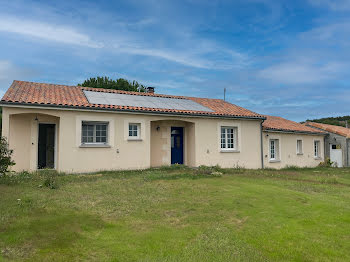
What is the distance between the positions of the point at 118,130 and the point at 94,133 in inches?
46.6

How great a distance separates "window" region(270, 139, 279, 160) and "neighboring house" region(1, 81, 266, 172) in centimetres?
218

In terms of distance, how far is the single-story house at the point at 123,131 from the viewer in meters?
11.4

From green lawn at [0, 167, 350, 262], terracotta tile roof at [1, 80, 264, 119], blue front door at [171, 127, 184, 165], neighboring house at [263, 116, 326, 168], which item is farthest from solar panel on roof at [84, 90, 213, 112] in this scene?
green lawn at [0, 167, 350, 262]

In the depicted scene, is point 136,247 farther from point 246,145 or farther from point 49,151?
point 246,145

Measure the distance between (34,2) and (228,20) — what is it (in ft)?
28.9

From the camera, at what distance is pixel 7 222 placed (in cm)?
477

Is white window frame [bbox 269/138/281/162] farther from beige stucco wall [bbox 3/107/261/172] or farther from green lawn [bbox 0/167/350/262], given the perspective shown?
green lawn [bbox 0/167/350/262]

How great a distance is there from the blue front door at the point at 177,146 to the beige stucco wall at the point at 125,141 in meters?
Answer: 0.27

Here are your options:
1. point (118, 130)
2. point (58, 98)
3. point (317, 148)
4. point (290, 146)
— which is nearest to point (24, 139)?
point (58, 98)

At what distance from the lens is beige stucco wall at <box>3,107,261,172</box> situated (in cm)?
1141

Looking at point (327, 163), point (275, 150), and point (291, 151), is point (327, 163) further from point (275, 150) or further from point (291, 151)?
point (275, 150)

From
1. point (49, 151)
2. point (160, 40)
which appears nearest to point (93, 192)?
point (49, 151)

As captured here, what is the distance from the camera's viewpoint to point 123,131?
12.7 metres

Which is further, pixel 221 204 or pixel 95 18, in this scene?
pixel 95 18
